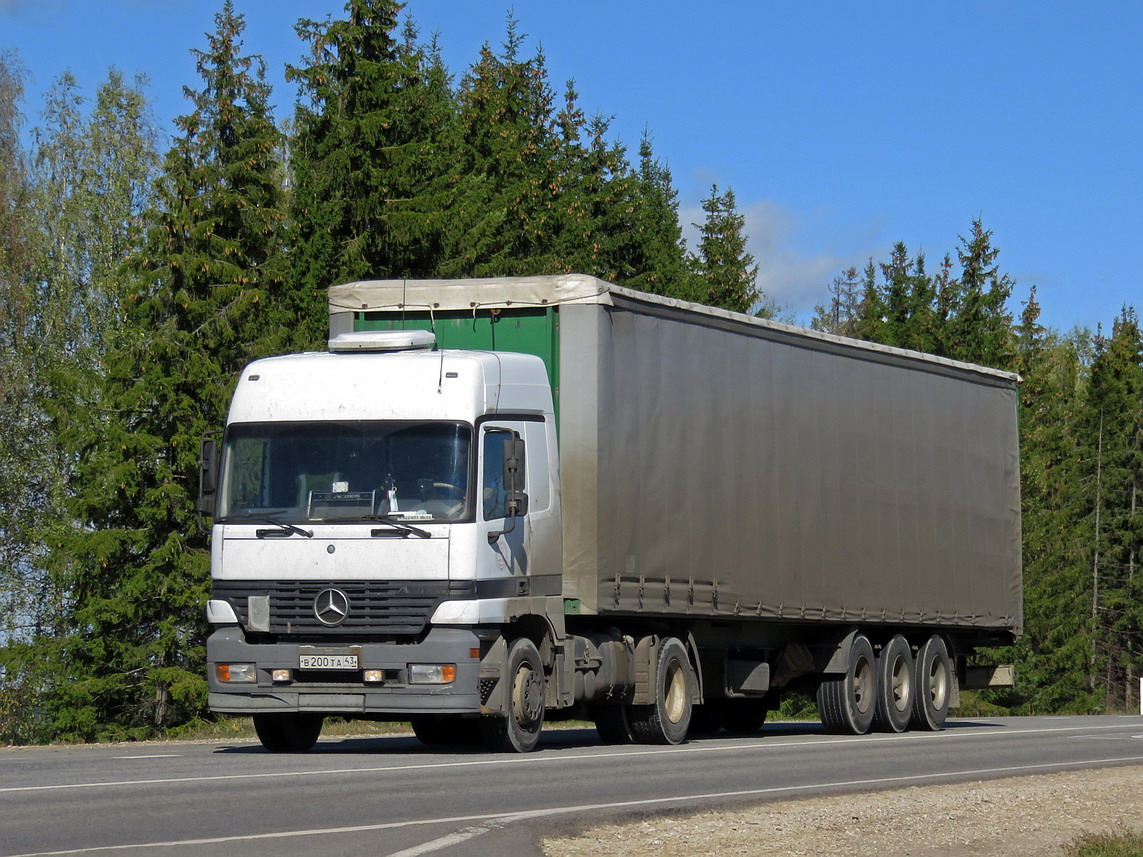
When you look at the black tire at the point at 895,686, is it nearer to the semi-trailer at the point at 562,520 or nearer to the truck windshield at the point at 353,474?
the semi-trailer at the point at 562,520

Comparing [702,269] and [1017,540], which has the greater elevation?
[702,269]

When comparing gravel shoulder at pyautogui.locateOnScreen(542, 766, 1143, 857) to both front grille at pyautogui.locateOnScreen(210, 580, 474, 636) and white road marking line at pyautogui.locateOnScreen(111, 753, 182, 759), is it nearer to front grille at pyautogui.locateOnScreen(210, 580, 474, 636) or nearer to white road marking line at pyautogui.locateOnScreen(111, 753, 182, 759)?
front grille at pyautogui.locateOnScreen(210, 580, 474, 636)

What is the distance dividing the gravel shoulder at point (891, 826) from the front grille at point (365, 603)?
3850 millimetres

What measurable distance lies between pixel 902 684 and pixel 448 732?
24.3ft

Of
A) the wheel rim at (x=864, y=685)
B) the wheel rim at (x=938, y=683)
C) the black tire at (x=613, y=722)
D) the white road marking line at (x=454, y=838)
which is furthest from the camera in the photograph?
the wheel rim at (x=938, y=683)

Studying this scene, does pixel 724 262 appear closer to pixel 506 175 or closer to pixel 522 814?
pixel 506 175

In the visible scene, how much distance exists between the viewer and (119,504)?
119 ft

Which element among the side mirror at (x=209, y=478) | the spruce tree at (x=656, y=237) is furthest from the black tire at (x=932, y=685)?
the spruce tree at (x=656, y=237)

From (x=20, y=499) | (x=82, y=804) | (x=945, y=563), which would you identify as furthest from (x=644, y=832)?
(x=20, y=499)

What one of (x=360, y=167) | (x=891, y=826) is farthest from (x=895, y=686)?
(x=360, y=167)

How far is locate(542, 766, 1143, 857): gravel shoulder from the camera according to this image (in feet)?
31.6

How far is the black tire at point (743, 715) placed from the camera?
2308 centimetres

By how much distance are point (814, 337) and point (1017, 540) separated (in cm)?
628

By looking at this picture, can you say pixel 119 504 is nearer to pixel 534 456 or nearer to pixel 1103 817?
pixel 534 456
